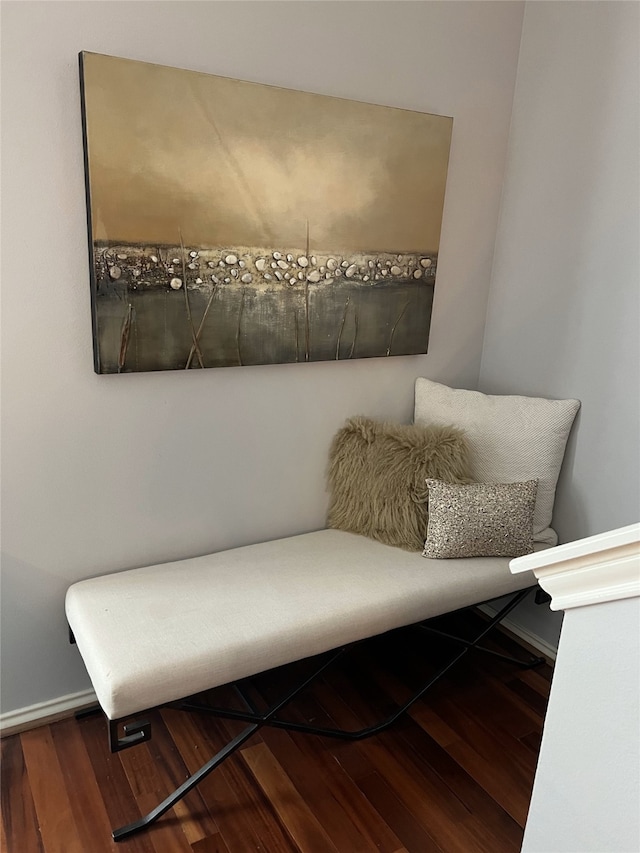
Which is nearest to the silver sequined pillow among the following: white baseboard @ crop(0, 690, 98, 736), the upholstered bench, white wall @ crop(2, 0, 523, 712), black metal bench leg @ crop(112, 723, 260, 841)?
the upholstered bench

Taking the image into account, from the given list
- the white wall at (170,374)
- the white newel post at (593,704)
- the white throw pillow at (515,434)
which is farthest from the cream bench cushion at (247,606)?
the white newel post at (593,704)

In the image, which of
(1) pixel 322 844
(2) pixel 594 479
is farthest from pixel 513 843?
(2) pixel 594 479

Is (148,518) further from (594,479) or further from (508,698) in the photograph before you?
(594,479)

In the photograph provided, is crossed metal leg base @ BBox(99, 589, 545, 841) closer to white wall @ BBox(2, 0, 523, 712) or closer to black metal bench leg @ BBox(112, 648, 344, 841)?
black metal bench leg @ BBox(112, 648, 344, 841)

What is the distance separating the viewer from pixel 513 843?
1.64m

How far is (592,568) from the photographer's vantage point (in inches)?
35.1

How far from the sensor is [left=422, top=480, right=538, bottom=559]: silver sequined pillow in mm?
2010


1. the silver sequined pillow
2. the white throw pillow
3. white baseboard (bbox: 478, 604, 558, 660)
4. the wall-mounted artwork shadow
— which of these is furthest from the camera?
white baseboard (bbox: 478, 604, 558, 660)

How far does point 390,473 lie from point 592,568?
1237 millimetres

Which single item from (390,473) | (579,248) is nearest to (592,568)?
(390,473)

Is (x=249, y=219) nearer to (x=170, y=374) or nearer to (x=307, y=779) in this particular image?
(x=170, y=374)

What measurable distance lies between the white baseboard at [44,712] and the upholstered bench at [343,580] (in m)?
0.39

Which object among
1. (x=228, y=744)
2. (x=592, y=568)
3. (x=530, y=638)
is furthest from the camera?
(x=530, y=638)

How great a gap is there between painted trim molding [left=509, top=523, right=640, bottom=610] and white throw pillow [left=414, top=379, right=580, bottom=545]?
124 centimetres
